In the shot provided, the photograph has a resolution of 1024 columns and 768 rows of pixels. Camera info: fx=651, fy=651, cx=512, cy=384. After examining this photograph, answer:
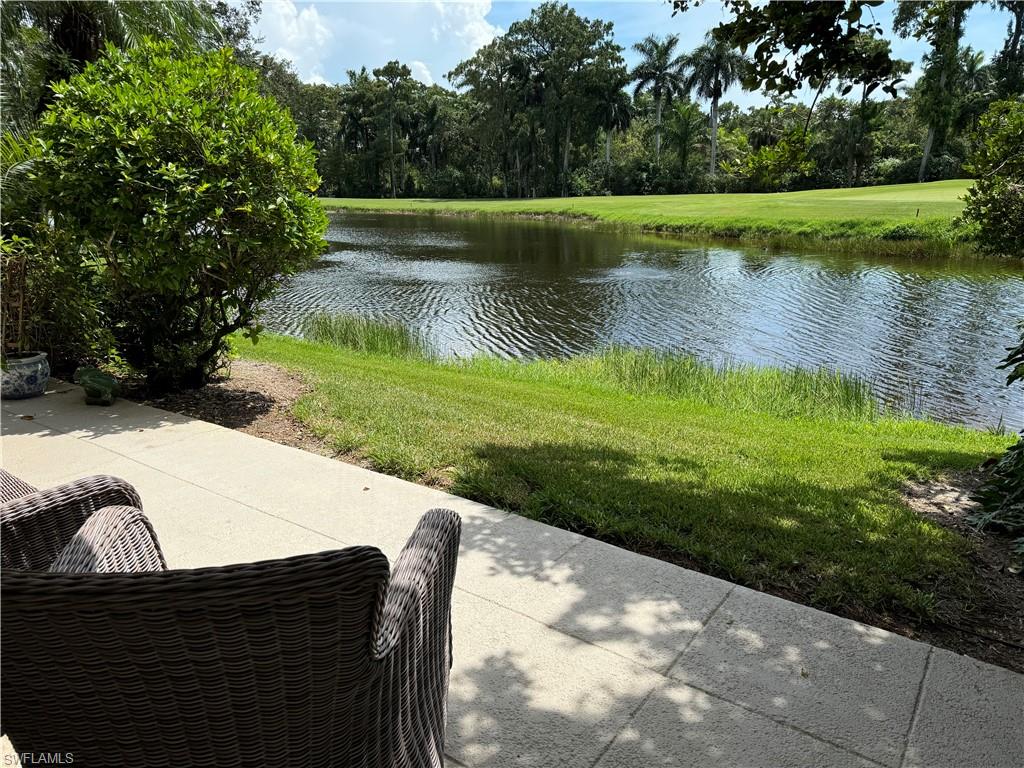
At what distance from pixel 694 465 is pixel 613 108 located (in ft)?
201

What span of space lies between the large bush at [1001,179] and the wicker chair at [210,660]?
18.8 feet

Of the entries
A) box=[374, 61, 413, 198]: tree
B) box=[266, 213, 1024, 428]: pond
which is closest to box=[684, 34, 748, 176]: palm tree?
box=[374, 61, 413, 198]: tree

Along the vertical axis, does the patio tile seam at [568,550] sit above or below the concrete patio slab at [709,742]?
above

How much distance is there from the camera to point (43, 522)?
2.01m

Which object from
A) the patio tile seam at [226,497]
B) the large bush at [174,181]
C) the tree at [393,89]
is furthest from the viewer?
the tree at [393,89]

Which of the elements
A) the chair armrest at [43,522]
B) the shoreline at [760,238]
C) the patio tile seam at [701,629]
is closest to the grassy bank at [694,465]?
the patio tile seam at [701,629]

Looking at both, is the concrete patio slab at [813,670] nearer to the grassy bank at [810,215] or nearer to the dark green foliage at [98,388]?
the dark green foliage at [98,388]

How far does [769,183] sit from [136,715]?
4.97 meters

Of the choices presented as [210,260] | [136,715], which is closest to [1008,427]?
[210,260]

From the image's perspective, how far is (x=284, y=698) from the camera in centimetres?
145

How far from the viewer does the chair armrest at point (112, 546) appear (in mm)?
1689

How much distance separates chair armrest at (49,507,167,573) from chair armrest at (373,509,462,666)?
2.38 ft

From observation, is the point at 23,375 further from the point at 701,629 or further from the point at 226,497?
the point at 701,629

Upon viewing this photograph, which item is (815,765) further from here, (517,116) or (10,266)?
(517,116)
